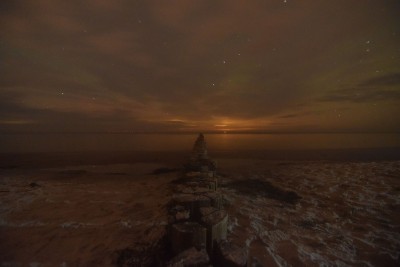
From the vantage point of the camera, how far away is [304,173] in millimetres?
15000

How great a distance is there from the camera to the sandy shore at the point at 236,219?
5391 millimetres

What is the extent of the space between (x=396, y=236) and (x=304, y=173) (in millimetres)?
8758

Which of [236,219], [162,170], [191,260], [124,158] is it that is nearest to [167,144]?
[124,158]

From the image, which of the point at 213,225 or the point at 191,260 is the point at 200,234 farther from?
the point at 191,260

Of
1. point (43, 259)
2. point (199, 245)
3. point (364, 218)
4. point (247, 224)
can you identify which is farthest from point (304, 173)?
point (43, 259)

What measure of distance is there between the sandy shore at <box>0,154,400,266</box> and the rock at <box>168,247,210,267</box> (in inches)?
83.0

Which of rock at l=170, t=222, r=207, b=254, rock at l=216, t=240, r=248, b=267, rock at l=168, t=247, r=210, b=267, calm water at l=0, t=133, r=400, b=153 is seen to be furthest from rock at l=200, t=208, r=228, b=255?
calm water at l=0, t=133, r=400, b=153

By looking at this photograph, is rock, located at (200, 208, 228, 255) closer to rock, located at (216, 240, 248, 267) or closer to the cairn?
the cairn

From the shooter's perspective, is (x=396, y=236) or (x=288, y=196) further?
(x=288, y=196)

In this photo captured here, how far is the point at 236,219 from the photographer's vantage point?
7395 mm

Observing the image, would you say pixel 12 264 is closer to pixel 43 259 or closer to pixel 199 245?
pixel 43 259

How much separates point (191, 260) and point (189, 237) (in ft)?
1.84

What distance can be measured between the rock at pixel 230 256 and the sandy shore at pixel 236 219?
1670mm

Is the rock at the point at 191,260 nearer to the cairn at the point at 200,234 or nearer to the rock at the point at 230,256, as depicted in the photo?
the cairn at the point at 200,234
